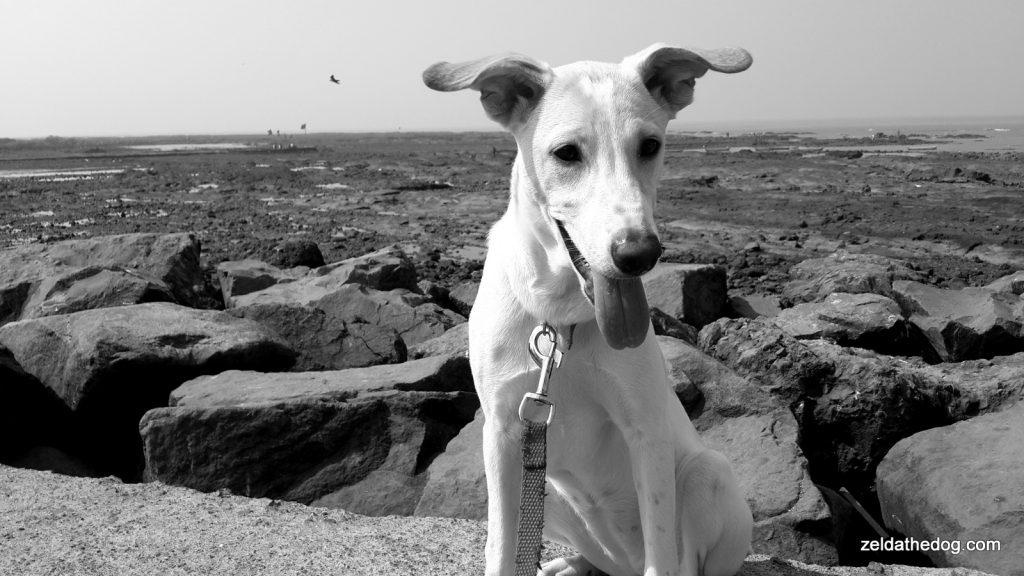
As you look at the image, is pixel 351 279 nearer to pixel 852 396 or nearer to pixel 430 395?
pixel 430 395

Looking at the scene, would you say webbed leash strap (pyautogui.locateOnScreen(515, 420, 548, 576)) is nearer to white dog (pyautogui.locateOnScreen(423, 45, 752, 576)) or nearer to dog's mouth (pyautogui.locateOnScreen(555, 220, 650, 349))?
white dog (pyautogui.locateOnScreen(423, 45, 752, 576))

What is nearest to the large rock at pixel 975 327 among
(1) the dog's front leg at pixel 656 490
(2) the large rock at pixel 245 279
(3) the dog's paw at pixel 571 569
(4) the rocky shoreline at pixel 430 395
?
(4) the rocky shoreline at pixel 430 395

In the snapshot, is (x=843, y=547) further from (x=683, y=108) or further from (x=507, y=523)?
(x=683, y=108)

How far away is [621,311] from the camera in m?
2.69

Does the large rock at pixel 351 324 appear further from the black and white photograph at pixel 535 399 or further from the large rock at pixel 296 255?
the large rock at pixel 296 255

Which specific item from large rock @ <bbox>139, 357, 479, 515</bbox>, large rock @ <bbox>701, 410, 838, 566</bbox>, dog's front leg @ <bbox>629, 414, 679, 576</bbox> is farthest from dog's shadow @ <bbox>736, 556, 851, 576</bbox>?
large rock @ <bbox>139, 357, 479, 515</bbox>

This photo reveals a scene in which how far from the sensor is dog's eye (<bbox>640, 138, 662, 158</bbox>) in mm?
2787

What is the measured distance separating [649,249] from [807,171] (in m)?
23.9

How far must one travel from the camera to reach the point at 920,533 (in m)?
4.60

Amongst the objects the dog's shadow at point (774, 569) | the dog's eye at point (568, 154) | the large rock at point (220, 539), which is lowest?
the dog's shadow at point (774, 569)

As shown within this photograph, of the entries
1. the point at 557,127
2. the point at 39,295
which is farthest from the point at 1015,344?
the point at 39,295

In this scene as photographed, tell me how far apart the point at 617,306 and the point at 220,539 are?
8.76 ft

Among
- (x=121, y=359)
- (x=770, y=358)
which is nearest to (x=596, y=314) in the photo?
(x=770, y=358)

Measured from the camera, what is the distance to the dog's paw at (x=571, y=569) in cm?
385
